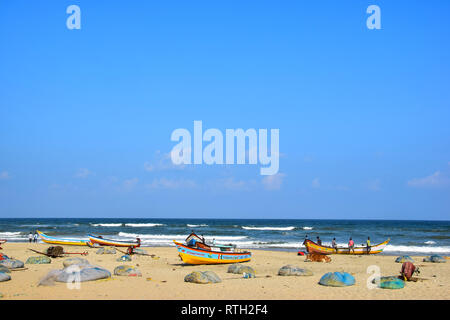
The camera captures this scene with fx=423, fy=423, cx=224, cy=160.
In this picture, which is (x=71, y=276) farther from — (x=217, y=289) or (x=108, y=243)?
(x=108, y=243)

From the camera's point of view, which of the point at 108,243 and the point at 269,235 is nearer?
the point at 108,243

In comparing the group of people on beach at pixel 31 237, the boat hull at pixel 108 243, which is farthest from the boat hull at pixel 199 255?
the group of people on beach at pixel 31 237

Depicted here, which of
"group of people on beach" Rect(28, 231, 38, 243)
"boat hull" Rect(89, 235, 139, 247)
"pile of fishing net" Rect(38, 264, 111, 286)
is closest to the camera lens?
"pile of fishing net" Rect(38, 264, 111, 286)

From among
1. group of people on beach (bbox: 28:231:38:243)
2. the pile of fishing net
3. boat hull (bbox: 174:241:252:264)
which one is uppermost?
the pile of fishing net

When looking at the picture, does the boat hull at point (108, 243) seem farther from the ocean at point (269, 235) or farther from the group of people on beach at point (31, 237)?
the group of people on beach at point (31, 237)

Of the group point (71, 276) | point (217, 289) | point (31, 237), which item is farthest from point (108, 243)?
point (217, 289)

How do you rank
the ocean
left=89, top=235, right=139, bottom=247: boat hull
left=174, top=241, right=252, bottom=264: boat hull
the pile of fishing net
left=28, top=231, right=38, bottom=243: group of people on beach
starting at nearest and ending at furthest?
1. the pile of fishing net
2. left=174, top=241, right=252, bottom=264: boat hull
3. left=89, top=235, right=139, bottom=247: boat hull
4. left=28, top=231, right=38, bottom=243: group of people on beach
5. the ocean

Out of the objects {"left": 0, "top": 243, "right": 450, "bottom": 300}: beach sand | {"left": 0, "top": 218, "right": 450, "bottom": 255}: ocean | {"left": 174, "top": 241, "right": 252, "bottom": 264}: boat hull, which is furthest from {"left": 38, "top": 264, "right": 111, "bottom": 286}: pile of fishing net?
{"left": 0, "top": 218, "right": 450, "bottom": 255}: ocean

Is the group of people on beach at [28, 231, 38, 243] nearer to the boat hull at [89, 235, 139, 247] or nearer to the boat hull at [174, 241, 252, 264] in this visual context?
the boat hull at [89, 235, 139, 247]

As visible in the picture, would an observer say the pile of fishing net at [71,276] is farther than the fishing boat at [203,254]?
No

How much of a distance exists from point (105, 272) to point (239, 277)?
6.07 meters

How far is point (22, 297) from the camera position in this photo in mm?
13312
